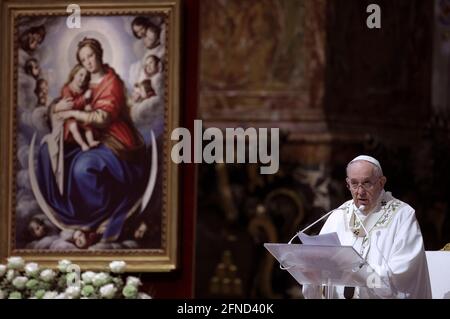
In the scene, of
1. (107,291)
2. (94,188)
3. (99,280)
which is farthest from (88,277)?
(94,188)

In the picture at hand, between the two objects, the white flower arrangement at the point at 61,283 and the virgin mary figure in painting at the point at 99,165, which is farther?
the virgin mary figure in painting at the point at 99,165

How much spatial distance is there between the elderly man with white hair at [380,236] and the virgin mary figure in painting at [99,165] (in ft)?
8.50

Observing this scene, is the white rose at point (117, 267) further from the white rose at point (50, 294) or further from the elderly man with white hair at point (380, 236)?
the elderly man with white hair at point (380, 236)

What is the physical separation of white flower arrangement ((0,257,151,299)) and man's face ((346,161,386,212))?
76.2 inches

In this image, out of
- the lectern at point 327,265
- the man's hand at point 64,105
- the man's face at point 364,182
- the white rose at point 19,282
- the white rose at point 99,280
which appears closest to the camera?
the lectern at point 327,265

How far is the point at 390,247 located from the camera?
8.32m

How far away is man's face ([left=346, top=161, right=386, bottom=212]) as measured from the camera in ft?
27.3

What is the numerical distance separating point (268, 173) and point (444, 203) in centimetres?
193

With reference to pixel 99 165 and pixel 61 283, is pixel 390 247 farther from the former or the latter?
pixel 99 165

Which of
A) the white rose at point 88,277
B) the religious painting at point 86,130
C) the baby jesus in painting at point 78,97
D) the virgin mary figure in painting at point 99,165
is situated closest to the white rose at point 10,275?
the white rose at point 88,277

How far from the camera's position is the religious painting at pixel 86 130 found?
1087cm

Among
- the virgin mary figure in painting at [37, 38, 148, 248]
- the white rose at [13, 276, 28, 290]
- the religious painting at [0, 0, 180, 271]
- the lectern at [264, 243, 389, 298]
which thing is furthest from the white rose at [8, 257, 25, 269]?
the lectern at [264, 243, 389, 298]

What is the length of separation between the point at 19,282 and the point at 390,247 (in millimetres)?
2766

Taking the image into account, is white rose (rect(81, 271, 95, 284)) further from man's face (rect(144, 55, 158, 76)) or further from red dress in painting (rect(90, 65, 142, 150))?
man's face (rect(144, 55, 158, 76))
